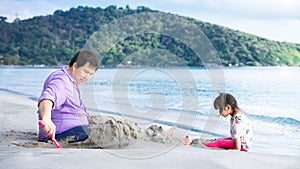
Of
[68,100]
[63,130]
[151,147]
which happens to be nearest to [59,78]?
[68,100]

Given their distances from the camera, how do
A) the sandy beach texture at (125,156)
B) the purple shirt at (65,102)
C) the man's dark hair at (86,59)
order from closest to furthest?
the sandy beach texture at (125,156), the purple shirt at (65,102), the man's dark hair at (86,59)

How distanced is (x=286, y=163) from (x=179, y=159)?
751mm

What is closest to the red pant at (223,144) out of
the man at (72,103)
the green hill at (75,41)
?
the man at (72,103)

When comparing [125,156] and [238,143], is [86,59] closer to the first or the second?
[125,156]

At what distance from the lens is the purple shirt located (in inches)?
133

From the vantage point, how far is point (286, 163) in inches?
111

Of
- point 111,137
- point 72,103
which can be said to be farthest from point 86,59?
point 111,137

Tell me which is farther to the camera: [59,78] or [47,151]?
[59,78]

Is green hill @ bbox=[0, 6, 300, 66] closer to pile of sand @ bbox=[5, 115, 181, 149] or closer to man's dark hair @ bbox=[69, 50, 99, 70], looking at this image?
pile of sand @ bbox=[5, 115, 181, 149]

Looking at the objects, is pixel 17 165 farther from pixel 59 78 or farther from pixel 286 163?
pixel 286 163

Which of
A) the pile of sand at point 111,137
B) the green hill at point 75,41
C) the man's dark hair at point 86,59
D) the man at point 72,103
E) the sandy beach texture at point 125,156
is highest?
the green hill at point 75,41

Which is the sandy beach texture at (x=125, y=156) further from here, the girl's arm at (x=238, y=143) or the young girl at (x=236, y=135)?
the girl's arm at (x=238, y=143)

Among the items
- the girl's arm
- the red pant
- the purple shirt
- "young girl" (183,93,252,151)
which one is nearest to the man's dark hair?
the purple shirt

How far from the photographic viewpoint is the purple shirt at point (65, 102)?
338 cm
